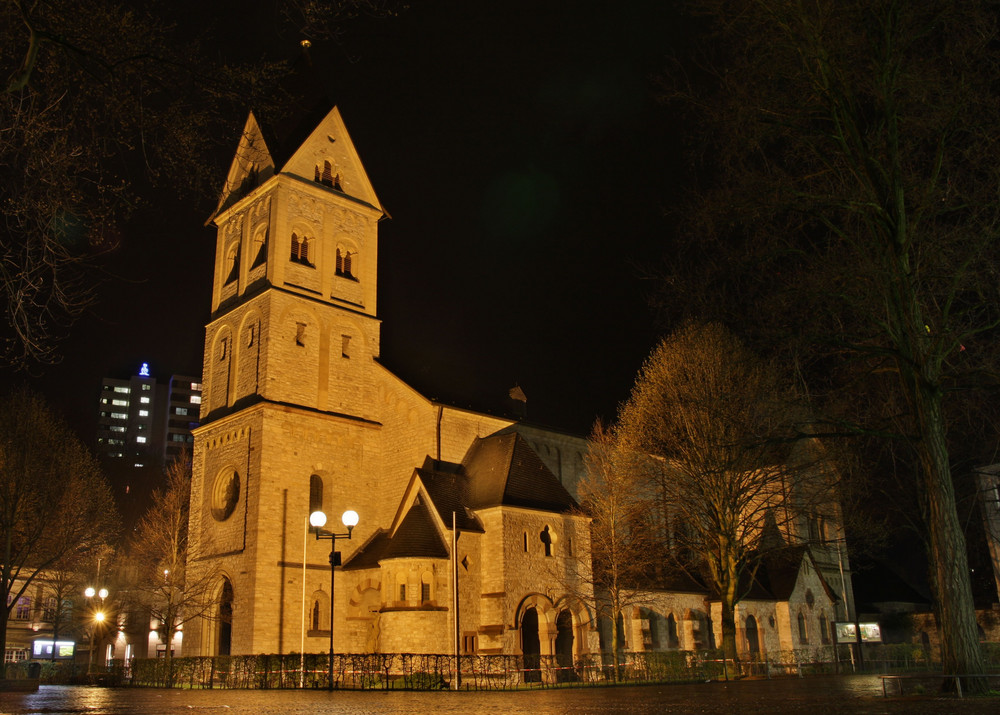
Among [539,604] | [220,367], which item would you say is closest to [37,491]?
[220,367]

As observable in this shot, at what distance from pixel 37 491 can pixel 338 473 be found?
14.5 m

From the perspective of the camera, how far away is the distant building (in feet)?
Result: 578

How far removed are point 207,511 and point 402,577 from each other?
38.5 feet

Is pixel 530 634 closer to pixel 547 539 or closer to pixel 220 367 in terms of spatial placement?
pixel 547 539

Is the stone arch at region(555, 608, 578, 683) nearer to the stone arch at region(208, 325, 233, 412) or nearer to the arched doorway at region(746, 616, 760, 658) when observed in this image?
the arched doorway at region(746, 616, 760, 658)

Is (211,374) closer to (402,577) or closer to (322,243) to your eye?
(322,243)

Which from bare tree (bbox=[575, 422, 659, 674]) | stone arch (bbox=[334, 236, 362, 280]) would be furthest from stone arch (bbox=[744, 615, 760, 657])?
stone arch (bbox=[334, 236, 362, 280])

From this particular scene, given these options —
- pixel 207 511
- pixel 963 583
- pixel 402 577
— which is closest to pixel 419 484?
pixel 402 577

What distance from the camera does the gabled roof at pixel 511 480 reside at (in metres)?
35.6

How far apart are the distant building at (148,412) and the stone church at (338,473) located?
460ft

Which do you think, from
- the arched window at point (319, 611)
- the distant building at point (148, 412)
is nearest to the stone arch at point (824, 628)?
the arched window at point (319, 611)

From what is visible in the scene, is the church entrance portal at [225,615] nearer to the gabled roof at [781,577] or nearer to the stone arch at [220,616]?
the stone arch at [220,616]

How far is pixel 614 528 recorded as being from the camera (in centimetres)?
3384

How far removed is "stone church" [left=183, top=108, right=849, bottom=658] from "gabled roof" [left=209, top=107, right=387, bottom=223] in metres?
0.11
